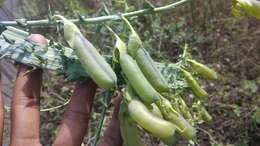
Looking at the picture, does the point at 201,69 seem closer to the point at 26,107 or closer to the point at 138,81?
the point at 138,81

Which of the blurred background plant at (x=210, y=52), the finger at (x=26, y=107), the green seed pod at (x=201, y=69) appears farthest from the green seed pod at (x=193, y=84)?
the blurred background plant at (x=210, y=52)

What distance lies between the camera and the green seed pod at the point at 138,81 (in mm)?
931

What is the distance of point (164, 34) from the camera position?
9.46 ft

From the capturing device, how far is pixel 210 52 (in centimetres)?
292

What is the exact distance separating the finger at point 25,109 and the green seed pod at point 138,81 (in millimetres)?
279

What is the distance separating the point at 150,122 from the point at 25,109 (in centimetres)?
37

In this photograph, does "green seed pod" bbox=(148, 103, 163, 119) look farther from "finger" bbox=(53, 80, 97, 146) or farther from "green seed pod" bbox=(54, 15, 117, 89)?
"finger" bbox=(53, 80, 97, 146)

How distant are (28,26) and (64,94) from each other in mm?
1694

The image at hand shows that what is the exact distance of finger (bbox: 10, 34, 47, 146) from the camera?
1.14 meters

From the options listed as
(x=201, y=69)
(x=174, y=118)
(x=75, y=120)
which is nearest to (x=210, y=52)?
(x=201, y=69)

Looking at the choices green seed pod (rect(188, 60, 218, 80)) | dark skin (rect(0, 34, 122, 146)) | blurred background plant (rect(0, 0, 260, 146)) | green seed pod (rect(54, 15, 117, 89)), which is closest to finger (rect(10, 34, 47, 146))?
dark skin (rect(0, 34, 122, 146))

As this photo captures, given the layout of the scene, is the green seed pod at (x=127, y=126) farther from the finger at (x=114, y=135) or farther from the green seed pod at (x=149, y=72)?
the finger at (x=114, y=135)

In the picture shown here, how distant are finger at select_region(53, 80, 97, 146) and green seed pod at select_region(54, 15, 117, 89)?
0.64ft

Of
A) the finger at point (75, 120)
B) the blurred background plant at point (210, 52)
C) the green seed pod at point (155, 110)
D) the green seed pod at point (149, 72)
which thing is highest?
the green seed pod at point (149, 72)
